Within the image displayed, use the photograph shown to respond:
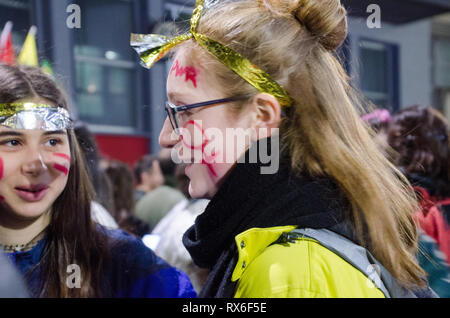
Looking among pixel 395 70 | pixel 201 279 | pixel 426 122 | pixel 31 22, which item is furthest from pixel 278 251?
pixel 395 70

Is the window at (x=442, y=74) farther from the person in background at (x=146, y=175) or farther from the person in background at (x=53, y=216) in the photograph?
the person in background at (x=53, y=216)

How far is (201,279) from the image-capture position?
199 cm

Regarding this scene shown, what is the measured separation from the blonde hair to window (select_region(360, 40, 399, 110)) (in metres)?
0.51

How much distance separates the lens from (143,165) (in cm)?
380

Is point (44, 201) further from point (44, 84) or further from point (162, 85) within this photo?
point (162, 85)

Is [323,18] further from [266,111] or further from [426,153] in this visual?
[426,153]

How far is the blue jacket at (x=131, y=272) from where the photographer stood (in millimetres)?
1268

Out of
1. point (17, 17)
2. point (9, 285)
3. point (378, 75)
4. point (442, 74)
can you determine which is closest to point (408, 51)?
point (378, 75)

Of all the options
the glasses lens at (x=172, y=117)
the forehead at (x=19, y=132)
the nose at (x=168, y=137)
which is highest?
the glasses lens at (x=172, y=117)

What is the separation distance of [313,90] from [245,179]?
0.87 feet

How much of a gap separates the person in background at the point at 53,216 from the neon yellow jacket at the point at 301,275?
0.48m

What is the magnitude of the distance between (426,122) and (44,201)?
1.74 metres

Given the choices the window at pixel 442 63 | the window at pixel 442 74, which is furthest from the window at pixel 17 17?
the window at pixel 442 63

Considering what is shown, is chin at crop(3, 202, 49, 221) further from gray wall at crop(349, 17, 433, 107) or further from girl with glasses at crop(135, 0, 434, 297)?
gray wall at crop(349, 17, 433, 107)
